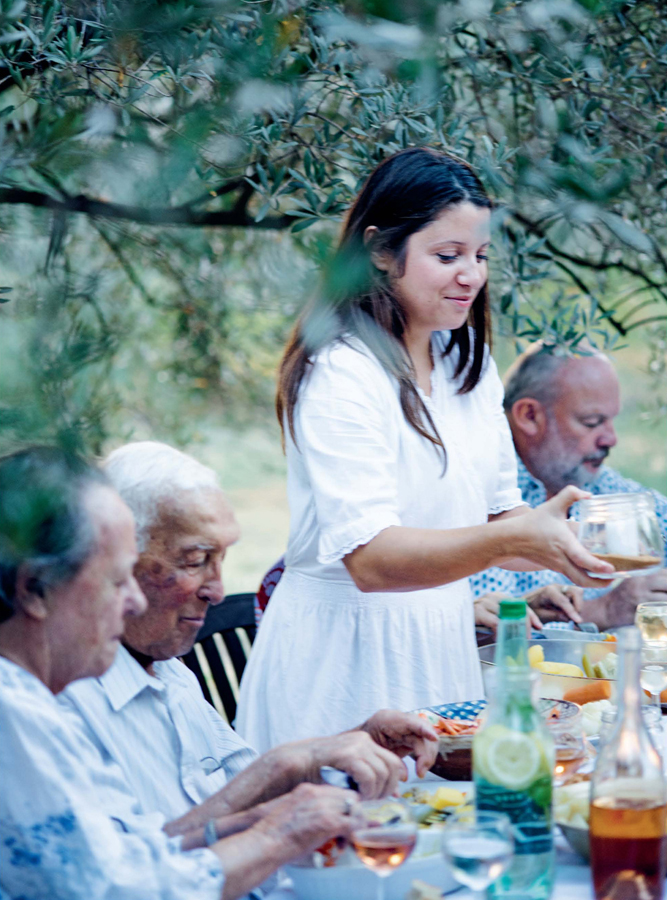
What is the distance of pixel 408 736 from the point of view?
1690mm

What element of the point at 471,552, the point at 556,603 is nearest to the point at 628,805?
the point at 471,552

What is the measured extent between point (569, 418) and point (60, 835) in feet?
8.20

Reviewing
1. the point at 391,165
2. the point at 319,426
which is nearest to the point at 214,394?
the point at 319,426

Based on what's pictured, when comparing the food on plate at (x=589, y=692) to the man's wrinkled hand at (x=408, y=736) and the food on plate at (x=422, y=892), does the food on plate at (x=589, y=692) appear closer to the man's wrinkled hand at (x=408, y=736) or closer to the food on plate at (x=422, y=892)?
the man's wrinkled hand at (x=408, y=736)

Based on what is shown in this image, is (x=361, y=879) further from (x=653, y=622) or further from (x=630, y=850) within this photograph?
(x=653, y=622)

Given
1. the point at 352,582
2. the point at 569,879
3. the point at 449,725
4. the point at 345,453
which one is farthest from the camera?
the point at 352,582

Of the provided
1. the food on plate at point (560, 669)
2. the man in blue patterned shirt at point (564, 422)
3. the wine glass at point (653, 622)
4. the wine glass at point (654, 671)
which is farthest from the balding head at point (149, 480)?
the man in blue patterned shirt at point (564, 422)

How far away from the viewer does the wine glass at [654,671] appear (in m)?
2.05

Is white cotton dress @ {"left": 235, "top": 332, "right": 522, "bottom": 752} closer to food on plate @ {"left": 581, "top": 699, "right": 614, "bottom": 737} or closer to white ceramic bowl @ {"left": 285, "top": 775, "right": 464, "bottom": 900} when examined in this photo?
food on plate @ {"left": 581, "top": 699, "right": 614, "bottom": 737}

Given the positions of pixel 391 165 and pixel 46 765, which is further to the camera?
pixel 391 165

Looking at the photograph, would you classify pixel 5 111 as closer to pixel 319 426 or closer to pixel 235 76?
pixel 235 76

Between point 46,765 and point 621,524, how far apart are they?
952 mm

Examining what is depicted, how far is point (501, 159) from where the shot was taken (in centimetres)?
189

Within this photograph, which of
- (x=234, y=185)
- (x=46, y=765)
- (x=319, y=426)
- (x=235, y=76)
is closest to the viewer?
(x=235, y=76)
